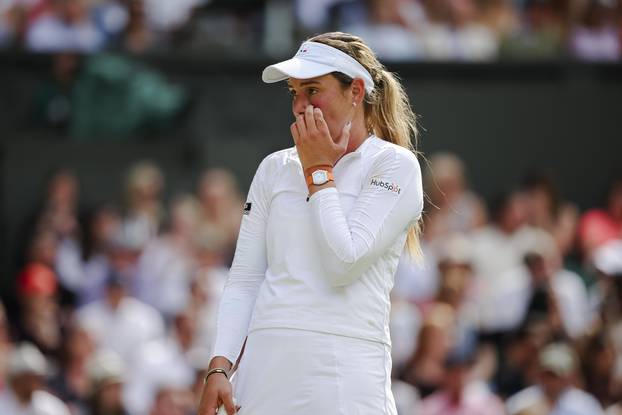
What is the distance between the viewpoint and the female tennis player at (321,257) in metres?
Result: 3.82

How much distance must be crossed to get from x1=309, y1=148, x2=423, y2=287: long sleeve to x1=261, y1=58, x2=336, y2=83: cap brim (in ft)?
1.00

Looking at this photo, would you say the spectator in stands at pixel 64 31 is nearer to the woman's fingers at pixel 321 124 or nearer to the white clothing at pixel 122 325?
the white clothing at pixel 122 325

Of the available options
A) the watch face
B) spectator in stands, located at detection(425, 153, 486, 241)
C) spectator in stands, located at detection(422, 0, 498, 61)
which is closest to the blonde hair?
the watch face

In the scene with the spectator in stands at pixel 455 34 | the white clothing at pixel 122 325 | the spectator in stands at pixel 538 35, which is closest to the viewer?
the white clothing at pixel 122 325

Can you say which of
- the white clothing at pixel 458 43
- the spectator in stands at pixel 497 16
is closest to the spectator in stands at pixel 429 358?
the white clothing at pixel 458 43

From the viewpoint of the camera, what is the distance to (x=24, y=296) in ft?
30.6

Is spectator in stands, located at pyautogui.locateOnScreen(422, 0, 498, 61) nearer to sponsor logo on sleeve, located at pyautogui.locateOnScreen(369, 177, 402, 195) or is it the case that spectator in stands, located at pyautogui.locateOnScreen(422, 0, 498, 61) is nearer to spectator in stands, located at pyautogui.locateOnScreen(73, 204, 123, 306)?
spectator in stands, located at pyautogui.locateOnScreen(73, 204, 123, 306)

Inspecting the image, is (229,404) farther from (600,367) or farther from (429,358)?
(600,367)

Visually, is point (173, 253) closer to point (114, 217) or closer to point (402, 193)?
point (114, 217)

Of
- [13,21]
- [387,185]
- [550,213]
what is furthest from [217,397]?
[13,21]

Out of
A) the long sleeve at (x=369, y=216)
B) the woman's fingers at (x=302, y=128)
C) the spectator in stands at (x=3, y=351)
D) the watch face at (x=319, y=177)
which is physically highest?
the woman's fingers at (x=302, y=128)

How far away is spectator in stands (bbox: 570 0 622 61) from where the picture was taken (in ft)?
41.5

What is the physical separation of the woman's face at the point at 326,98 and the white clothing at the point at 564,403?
15.7 ft

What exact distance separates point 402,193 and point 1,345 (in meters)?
5.13
